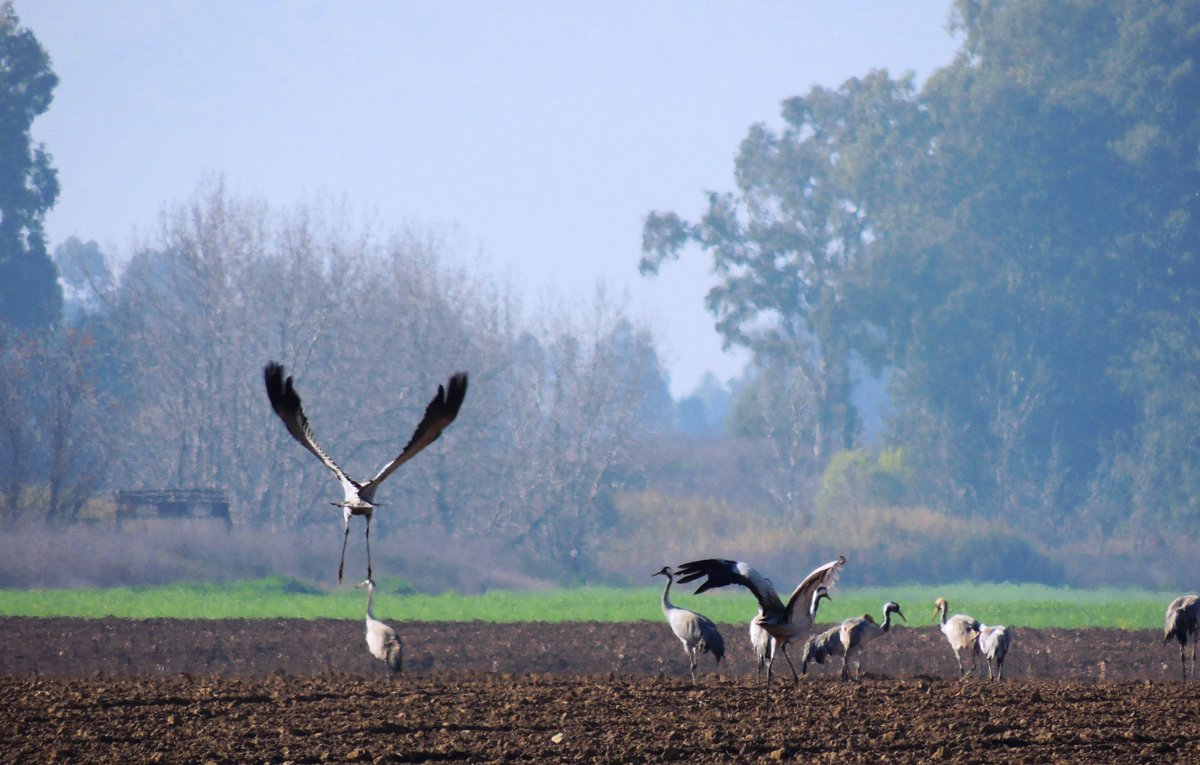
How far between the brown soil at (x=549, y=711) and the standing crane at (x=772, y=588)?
88 cm

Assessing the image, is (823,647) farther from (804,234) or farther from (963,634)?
(804,234)

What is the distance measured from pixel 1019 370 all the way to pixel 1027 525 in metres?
6.29

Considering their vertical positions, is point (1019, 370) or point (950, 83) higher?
point (950, 83)

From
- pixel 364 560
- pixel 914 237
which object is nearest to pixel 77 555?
pixel 364 560

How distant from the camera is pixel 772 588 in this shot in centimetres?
1288

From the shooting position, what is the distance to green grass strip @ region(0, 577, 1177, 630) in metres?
27.3

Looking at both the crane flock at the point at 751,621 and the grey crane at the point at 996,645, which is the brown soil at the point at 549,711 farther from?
the crane flock at the point at 751,621

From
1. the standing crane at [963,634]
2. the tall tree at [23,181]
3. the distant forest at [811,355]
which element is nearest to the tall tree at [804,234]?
the distant forest at [811,355]

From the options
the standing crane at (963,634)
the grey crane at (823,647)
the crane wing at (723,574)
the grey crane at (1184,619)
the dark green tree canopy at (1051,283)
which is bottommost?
the grey crane at (823,647)

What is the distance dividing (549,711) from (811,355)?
52232 mm

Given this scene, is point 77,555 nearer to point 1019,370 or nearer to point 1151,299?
point 1019,370

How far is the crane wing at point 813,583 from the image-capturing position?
1188 centimetres

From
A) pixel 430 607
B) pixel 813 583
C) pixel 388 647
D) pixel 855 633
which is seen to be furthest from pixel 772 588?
pixel 430 607

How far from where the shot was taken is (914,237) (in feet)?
194
